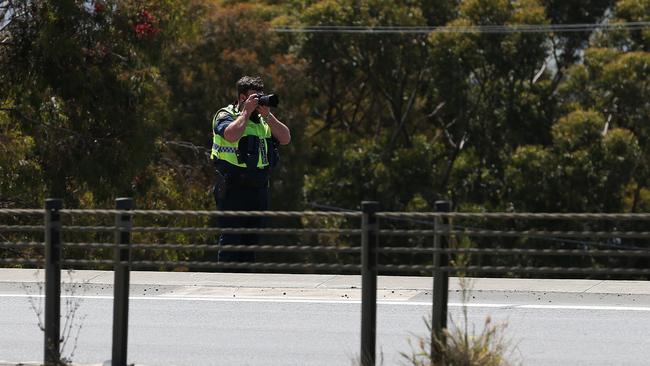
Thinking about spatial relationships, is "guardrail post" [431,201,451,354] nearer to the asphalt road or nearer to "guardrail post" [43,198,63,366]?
the asphalt road

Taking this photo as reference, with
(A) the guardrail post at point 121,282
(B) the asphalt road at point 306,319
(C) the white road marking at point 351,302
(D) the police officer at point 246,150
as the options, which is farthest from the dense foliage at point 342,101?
(A) the guardrail post at point 121,282

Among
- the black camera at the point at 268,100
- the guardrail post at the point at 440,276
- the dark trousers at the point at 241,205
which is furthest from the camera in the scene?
the dark trousers at the point at 241,205

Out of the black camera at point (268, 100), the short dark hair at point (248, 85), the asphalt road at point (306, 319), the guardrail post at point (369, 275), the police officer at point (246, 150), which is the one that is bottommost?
the asphalt road at point (306, 319)

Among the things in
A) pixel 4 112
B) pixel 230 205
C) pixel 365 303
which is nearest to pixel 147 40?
pixel 4 112

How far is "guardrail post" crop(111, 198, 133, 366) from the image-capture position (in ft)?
26.6

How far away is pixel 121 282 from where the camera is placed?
8141mm

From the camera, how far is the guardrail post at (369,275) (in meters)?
7.77

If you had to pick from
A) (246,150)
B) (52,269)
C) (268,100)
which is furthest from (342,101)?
(52,269)

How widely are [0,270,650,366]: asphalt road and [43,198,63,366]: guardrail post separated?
974mm

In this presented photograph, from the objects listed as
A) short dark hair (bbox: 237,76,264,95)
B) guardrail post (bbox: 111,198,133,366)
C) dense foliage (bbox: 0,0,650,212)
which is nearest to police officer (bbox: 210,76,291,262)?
short dark hair (bbox: 237,76,264,95)

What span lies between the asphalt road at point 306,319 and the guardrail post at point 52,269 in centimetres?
97

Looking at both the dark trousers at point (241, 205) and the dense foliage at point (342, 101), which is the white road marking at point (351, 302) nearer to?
the dark trousers at point (241, 205)

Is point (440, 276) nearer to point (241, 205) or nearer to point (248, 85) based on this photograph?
point (248, 85)

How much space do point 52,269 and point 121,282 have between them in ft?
1.33
